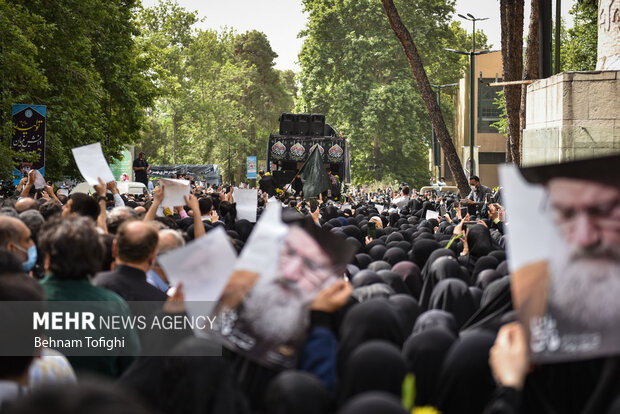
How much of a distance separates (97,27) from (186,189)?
22.2m

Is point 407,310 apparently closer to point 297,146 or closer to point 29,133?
Result: point 29,133

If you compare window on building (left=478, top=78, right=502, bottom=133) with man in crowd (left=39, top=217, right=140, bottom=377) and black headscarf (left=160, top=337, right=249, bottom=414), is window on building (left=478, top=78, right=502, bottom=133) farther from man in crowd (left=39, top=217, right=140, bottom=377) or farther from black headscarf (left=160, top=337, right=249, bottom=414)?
black headscarf (left=160, top=337, right=249, bottom=414)

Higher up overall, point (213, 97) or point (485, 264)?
point (213, 97)

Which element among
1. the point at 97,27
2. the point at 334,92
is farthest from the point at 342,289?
the point at 334,92

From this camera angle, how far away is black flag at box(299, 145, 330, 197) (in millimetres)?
17859

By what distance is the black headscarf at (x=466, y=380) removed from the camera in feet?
9.60

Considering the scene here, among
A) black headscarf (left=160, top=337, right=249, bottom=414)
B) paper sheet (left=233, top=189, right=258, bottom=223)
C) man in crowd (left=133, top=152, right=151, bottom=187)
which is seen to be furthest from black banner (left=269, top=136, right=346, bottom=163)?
black headscarf (left=160, top=337, right=249, bottom=414)

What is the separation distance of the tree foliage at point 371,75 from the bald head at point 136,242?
46.5m

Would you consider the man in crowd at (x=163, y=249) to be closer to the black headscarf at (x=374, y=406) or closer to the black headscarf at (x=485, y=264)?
the black headscarf at (x=485, y=264)

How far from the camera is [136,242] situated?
14.8 ft

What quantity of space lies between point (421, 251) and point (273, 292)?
199 inches

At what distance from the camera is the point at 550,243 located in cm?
246

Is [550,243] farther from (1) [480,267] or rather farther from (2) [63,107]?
(2) [63,107]

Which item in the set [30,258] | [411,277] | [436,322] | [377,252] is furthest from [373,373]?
[377,252]
